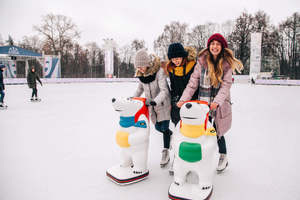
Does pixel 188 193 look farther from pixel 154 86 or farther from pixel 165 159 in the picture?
pixel 154 86

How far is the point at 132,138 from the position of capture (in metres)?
1.98

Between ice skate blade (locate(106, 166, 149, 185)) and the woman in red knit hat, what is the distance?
2.77 feet

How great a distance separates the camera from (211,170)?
178cm

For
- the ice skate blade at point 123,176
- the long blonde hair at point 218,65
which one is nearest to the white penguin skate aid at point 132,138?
the ice skate blade at point 123,176

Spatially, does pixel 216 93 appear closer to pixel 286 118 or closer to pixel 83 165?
pixel 83 165

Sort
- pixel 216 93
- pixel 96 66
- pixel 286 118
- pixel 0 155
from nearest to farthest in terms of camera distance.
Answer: pixel 216 93 < pixel 0 155 < pixel 286 118 < pixel 96 66

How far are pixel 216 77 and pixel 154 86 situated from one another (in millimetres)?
665

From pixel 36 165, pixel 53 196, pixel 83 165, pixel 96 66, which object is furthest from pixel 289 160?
pixel 96 66

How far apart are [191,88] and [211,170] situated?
0.78 m

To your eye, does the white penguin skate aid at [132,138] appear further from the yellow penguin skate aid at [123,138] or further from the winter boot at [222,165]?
the winter boot at [222,165]

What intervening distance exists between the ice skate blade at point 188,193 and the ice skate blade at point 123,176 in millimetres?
429

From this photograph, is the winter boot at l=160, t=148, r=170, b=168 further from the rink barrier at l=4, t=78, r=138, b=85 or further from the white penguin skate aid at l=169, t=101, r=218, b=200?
the rink barrier at l=4, t=78, r=138, b=85

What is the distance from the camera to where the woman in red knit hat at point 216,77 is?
Answer: 1.92 meters

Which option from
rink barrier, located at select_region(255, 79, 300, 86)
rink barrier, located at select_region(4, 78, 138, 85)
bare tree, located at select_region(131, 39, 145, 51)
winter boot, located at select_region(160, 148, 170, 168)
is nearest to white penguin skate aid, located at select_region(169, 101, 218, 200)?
winter boot, located at select_region(160, 148, 170, 168)
